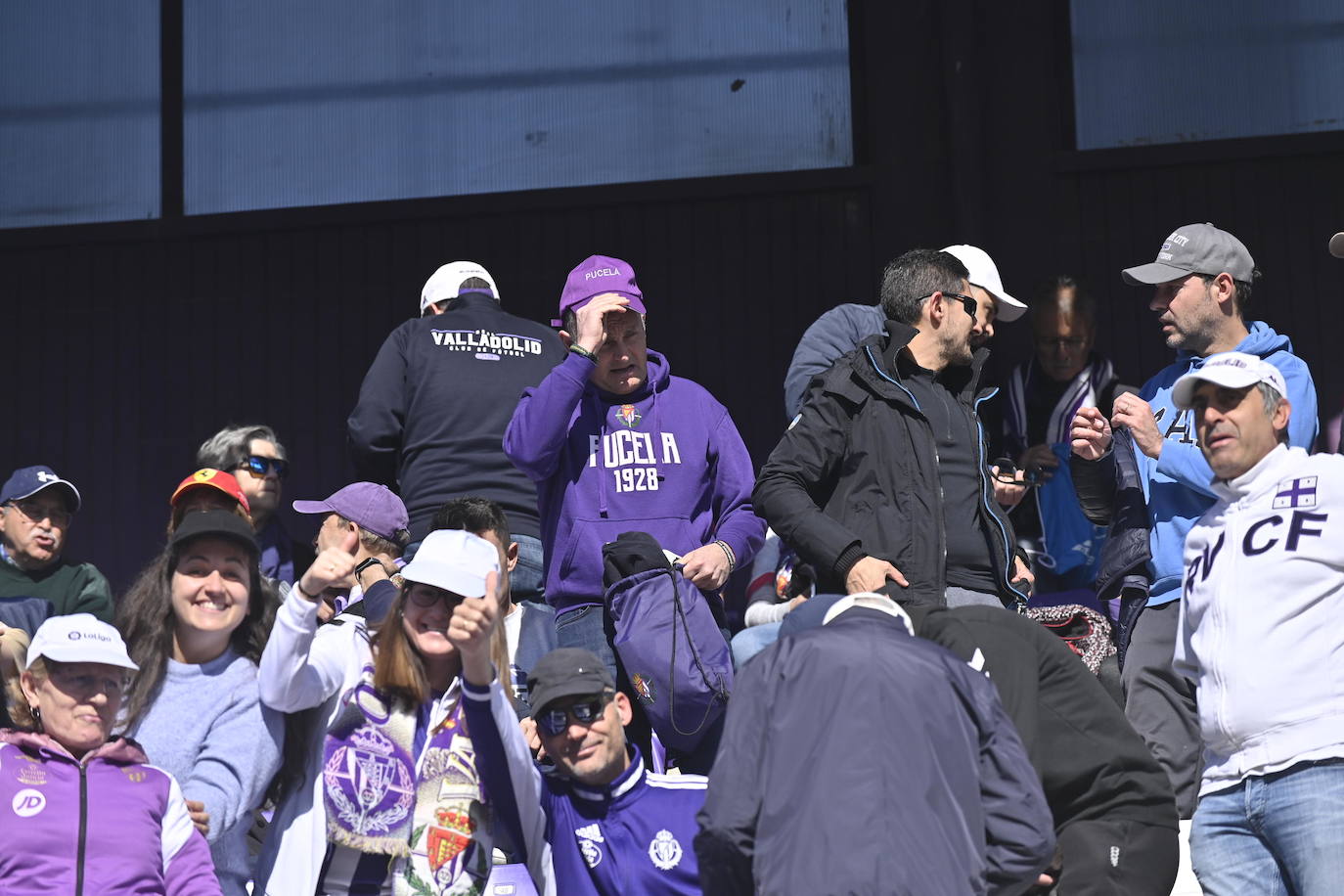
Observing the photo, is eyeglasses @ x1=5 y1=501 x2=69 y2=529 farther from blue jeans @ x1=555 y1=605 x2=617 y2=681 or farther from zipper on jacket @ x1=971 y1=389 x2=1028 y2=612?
zipper on jacket @ x1=971 y1=389 x2=1028 y2=612

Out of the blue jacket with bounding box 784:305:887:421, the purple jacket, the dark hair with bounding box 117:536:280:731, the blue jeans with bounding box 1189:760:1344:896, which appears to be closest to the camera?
the blue jeans with bounding box 1189:760:1344:896

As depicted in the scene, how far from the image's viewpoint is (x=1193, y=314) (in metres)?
5.70

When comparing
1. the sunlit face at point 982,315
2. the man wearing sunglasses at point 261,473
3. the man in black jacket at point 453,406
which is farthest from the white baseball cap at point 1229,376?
the man wearing sunglasses at point 261,473

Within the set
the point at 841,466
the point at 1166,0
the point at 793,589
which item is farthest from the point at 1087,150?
the point at 841,466

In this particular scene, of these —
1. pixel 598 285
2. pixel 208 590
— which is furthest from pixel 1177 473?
pixel 208 590

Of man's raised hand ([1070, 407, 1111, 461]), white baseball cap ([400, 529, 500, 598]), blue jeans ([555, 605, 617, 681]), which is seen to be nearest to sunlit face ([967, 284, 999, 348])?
man's raised hand ([1070, 407, 1111, 461])

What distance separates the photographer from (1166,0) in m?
8.16

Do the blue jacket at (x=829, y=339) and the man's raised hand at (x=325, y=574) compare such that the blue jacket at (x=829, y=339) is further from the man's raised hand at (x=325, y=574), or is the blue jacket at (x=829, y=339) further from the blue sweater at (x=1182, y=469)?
the man's raised hand at (x=325, y=574)

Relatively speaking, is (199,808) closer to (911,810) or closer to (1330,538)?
(911,810)

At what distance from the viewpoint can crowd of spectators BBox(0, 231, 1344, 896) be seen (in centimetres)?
381

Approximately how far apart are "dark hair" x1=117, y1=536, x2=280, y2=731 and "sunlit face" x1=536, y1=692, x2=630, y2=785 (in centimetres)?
85

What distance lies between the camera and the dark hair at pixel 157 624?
4703 millimetres

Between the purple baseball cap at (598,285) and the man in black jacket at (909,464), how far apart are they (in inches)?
29.3

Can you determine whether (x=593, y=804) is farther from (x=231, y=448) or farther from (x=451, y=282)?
(x=231, y=448)
